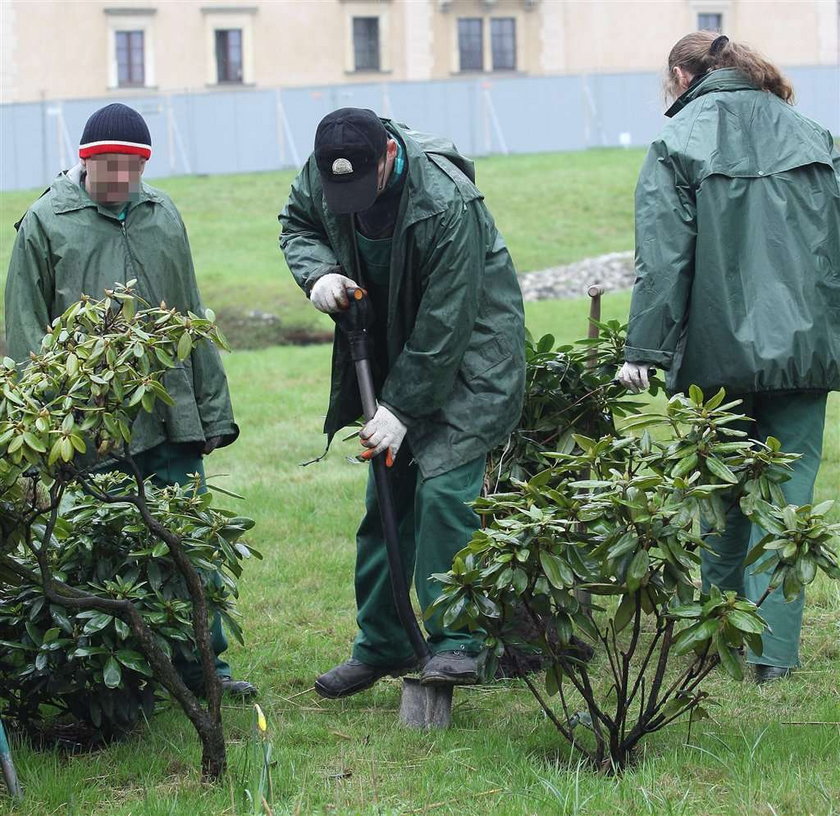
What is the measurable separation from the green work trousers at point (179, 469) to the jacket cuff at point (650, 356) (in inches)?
64.1

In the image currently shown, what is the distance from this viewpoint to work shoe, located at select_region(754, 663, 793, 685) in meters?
5.01

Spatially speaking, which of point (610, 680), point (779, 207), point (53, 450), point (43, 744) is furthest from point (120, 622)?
point (779, 207)

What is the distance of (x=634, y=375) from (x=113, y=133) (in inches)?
79.7

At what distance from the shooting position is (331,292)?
454 cm

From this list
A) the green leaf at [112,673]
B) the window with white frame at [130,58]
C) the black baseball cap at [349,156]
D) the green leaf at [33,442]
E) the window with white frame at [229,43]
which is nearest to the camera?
the green leaf at [33,442]

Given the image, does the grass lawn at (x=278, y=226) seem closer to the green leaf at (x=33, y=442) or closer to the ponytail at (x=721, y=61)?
the ponytail at (x=721, y=61)

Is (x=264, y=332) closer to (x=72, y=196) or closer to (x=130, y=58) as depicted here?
(x=72, y=196)

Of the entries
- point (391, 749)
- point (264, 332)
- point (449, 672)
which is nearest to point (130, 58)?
point (264, 332)

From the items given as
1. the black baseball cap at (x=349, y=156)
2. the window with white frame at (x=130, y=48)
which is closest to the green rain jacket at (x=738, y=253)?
the black baseball cap at (x=349, y=156)

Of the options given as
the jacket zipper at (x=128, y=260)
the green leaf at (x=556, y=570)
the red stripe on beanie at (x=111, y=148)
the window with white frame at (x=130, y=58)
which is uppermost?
the window with white frame at (x=130, y=58)

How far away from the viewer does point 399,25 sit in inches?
1909

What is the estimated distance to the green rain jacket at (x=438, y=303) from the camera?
4516 mm

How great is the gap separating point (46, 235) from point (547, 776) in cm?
250

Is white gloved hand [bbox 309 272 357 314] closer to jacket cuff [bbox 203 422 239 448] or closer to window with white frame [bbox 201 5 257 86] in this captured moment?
jacket cuff [bbox 203 422 239 448]
